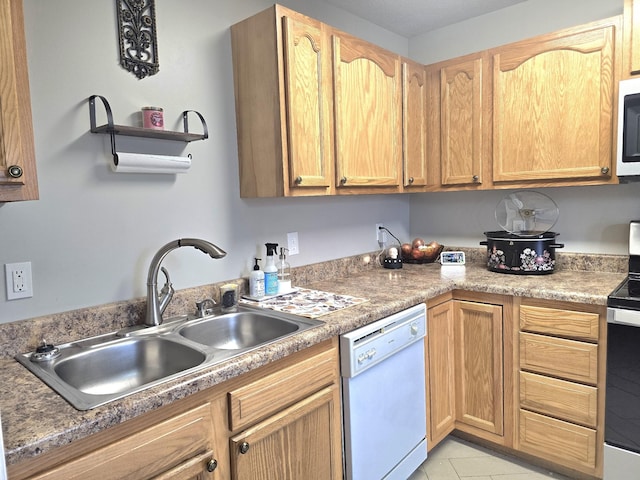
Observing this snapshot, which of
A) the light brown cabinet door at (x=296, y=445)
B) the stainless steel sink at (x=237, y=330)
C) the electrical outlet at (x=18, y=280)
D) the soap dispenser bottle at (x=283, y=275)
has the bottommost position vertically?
the light brown cabinet door at (x=296, y=445)

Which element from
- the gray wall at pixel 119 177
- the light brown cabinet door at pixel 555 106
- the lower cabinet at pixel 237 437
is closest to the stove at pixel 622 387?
the light brown cabinet door at pixel 555 106

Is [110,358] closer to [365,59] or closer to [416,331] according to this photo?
[416,331]

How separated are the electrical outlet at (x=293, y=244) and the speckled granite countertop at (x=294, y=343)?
199mm

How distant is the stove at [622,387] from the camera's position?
1.73m

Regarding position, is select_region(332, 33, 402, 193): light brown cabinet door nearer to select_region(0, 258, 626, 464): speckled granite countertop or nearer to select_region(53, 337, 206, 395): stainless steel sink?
select_region(0, 258, 626, 464): speckled granite countertop

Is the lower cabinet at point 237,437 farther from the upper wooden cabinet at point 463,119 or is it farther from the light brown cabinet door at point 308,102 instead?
the upper wooden cabinet at point 463,119

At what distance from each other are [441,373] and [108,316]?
1.55 metres

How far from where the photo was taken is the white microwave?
1880 millimetres

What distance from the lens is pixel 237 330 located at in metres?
1.78

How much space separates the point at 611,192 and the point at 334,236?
1502 millimetres

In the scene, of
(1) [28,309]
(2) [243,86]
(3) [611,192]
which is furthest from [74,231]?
(3) [611,192]

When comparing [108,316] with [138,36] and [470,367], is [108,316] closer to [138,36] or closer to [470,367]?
[138,36]

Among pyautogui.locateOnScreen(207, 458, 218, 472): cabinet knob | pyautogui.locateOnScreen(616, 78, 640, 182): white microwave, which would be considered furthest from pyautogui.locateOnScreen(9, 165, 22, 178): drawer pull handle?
pyautogui.locateOnScreen(616, 78, 640, 182): white microwave

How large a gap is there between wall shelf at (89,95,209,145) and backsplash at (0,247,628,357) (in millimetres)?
622
